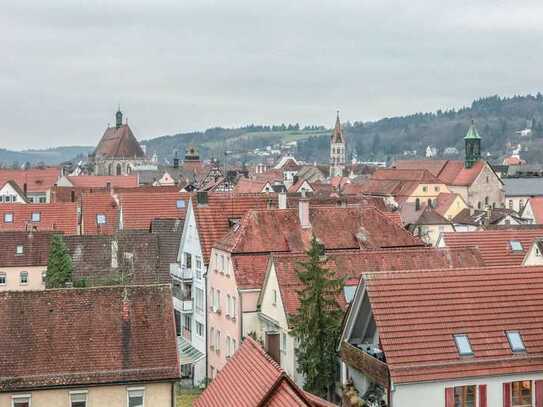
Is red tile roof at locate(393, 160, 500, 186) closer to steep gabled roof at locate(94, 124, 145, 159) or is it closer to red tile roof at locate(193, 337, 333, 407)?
steep gabled roof at locate(94, 124, 145, 159)

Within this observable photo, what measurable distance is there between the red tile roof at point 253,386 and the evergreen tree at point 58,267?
80.5 ft

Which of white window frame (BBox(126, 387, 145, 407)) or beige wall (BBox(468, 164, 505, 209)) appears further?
beige wall (BBox(468, 164, 505, 209))

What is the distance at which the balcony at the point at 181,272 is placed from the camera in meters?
46.8

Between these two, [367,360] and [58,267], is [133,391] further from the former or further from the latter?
[58,267]

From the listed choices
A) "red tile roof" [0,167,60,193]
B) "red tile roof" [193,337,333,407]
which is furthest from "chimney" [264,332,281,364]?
"red tile roof" [0,167,60,193]

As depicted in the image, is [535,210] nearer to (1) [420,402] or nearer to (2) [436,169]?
(2) [436,169]

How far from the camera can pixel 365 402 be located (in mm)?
26578

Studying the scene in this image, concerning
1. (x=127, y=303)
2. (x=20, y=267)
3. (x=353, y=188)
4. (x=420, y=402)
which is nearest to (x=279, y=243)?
(x=127, y=303)

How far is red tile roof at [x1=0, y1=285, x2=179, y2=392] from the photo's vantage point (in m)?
26.6

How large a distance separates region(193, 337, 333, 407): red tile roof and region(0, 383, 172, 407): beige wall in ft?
11.5

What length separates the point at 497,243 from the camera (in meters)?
45.7

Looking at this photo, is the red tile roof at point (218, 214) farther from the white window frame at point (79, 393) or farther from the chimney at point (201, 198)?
the white window frame at point (79, 393)

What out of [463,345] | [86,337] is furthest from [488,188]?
[86,337]

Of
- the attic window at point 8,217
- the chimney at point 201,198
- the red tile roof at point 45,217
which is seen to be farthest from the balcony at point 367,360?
the attic window at point 8,217
